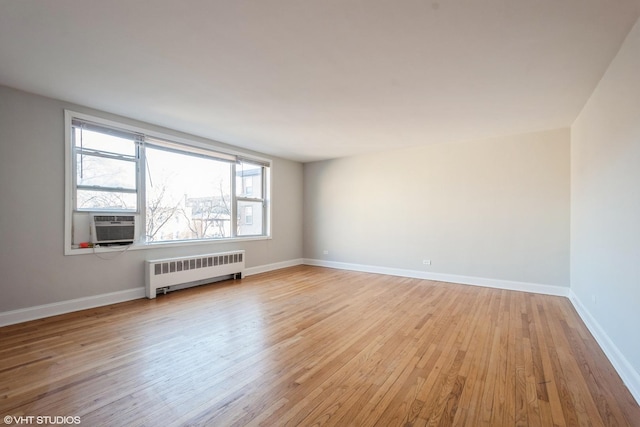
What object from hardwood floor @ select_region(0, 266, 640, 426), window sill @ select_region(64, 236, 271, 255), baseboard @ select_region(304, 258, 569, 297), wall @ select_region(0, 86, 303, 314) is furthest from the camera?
baseboard @ select_region(304, 258, 569, 297)

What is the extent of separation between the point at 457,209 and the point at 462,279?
127cm

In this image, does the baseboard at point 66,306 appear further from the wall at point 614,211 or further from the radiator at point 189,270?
the wall at point 614,211

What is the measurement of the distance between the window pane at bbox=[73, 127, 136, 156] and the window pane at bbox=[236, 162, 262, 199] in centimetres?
195

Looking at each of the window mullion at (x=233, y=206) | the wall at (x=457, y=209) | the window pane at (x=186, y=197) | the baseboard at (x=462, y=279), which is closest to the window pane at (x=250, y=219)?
the window mullion at (x=233, y=206)

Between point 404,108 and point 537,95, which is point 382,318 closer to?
point 404,108

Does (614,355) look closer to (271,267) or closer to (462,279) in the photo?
(462,279)

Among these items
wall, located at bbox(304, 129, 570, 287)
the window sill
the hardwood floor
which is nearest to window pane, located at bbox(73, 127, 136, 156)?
the window sill

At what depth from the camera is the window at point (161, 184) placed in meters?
3.73

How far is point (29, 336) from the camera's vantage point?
284 centimetres

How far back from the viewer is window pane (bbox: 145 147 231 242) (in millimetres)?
4504

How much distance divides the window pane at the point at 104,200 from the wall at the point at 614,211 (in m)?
5.46

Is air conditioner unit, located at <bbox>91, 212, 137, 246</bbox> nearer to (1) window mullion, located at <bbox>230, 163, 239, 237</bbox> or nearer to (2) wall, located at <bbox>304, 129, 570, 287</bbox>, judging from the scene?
(1) window mullion, located at <bbox>230, 163, 239, 237</bbox>

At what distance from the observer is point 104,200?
394 centimetres

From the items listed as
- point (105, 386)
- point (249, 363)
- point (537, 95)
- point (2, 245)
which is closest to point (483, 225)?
point (537, 95)
